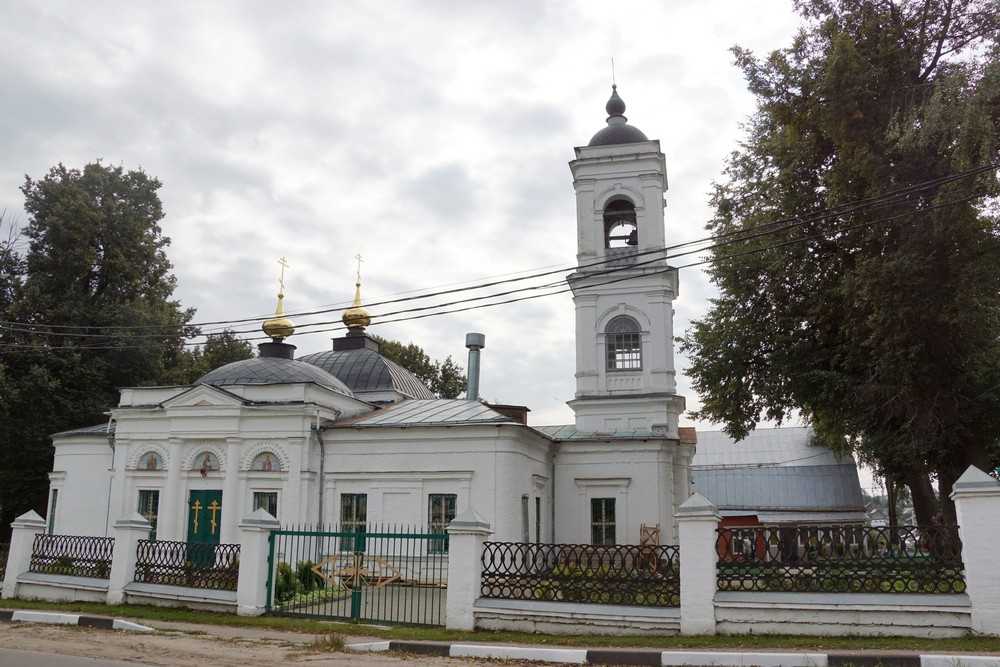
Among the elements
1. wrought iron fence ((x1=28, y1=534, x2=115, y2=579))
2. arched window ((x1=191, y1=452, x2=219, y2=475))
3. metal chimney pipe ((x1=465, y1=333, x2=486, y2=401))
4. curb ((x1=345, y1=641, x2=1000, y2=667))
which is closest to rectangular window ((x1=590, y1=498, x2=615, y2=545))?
metal chimney pipe ((x1=465, y1=333, x2=486, y2=401))

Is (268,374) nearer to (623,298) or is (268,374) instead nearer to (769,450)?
(623,298)

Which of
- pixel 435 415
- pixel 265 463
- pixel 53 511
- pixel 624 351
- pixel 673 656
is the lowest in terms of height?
pixel 673 656

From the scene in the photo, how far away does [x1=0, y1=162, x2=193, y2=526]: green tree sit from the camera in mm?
28219

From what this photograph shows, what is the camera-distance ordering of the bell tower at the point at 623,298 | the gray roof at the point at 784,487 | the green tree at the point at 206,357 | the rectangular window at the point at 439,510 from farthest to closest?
the gray roof at the point at 784,487 < the green tree at the point at 206,357 < the bell tower at the point at 623,298 < the rectangular window at the point at 439,510

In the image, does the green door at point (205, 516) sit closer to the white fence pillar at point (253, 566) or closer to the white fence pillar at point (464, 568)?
the white fence pillar at point (253, 566)

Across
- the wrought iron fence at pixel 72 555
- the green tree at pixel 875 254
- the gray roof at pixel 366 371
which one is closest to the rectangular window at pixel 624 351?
the green tree at pixel 875 254

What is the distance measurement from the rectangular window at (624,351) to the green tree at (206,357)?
1559cm

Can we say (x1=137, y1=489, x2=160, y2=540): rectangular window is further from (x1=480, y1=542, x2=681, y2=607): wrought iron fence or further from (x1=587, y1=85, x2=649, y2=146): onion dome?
(x1=587, y1=85, x2=649, y2=146): onion dome

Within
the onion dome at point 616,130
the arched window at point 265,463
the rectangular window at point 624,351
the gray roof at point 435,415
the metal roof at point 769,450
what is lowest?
the arched window at point 265,463

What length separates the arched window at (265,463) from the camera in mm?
20250

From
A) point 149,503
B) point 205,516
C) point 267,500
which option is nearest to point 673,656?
point 267,500

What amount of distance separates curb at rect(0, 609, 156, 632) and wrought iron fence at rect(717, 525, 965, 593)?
8293mm

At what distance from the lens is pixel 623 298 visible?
2366 centimetres

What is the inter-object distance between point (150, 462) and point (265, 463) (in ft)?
11.5
